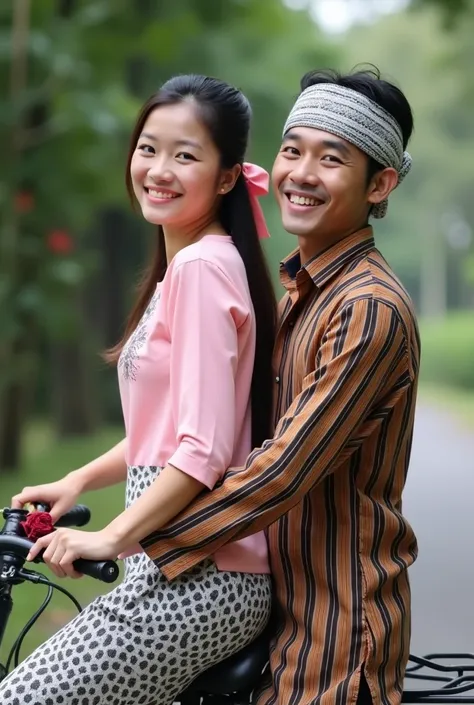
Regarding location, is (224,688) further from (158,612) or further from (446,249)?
(446,249)

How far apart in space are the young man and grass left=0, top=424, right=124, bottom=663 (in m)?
3.37

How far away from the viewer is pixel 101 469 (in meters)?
2.79

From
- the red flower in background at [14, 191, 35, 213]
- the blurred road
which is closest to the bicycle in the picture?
the blurred road

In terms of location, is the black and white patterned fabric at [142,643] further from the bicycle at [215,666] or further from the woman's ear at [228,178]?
the woman's ear at [228,178]

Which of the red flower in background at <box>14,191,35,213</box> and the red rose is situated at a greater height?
the red flower in background at <box>14,191,35,213</box>

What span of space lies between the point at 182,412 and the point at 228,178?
1.76 feet

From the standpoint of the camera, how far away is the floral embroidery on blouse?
238 centimetres

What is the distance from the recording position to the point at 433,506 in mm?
10398

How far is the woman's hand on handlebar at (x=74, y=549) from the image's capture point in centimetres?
220

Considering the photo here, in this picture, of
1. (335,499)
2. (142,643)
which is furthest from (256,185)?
(142,643)

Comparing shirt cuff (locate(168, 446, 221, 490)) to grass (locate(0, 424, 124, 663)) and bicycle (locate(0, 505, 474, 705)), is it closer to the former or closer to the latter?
bicycle (locate(0, 505, 474, 705))

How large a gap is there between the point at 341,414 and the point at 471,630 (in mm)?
4491

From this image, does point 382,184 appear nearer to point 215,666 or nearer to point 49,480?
point 215,666

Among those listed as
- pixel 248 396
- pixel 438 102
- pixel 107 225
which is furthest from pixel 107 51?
pixel 438 102
